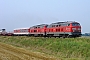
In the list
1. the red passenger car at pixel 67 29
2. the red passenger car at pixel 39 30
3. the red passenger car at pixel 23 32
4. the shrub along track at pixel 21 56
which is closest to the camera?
the shrub along track at pixel 21 56

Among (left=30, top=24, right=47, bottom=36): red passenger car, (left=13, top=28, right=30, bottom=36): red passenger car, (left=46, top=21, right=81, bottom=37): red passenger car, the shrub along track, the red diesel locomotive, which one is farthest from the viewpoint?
(left=13, top=28, right=30, bottom=36): red passenger car

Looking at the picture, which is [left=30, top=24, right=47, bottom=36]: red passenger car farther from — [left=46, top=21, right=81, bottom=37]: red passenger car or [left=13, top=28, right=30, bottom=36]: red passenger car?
[left=46, top=21, right=81, bottom=37]: red passenger car

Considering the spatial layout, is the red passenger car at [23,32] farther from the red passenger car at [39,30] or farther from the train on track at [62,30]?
the train on track at [62,30]

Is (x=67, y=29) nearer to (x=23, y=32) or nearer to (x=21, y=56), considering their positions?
(x=21, y=56)

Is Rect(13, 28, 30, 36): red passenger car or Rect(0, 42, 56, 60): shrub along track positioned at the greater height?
Rect(13, 28, 30, 36): red passenger car

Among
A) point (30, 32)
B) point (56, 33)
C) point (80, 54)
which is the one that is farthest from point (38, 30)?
point (80, 54)

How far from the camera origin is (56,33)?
4794 cm

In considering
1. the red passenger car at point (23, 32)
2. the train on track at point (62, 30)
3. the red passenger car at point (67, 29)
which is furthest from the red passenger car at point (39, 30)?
the red passenger car at point (67, 29)

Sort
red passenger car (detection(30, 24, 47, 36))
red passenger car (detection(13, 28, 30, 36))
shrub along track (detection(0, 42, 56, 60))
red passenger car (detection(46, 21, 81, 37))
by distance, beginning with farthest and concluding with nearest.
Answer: red passenger car (detection(13, 28, 30, 36)) → red passenger car (detection(30, 24, 47, 36)) → red passenger car (detection(46, 21, 81, 37)) → shrub along track (detection(0, 42, 56, 60))

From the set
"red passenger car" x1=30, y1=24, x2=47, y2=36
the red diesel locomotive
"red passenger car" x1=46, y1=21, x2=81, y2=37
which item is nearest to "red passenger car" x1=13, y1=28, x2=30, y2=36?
"red passenger car" x1=30, y1=24, x2=47, y2=36

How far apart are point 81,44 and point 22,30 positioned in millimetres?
52464

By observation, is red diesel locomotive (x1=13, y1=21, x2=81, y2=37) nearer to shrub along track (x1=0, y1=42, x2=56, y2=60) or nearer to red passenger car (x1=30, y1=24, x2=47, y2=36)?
red passenger car (x1=30, y1=24, x2=47, y2=36)

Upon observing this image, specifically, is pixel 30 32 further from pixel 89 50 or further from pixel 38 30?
pixel 89 50

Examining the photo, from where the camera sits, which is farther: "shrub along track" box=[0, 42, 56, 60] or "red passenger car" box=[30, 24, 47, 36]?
"red passenger car" box=[30, 24, 47, 36]
